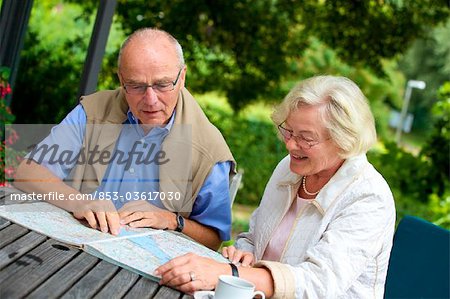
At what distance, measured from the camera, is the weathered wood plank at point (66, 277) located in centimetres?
163

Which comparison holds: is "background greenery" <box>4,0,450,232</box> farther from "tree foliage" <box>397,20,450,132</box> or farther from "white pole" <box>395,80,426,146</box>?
"tree foliage" <box>397,20,450,132</box>

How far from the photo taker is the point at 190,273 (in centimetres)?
181

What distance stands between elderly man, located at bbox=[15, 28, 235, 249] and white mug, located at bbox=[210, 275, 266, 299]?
674 mm

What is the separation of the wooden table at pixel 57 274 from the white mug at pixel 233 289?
144mm

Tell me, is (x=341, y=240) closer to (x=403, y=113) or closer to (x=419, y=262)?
(x=419, y=262)

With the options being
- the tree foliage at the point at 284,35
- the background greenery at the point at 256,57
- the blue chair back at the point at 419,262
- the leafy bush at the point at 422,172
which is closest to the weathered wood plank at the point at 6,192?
the blue chair back at the point at 419,262

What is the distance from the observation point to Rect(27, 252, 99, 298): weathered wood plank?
1627mm

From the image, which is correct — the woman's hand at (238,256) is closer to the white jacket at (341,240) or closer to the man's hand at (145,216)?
the white jacket at (341,240)

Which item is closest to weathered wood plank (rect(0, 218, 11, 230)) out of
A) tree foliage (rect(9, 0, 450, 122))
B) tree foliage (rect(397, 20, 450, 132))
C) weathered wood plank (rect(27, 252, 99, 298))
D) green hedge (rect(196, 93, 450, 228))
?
weathered wood plank (rect(27, 252, 99, 298))

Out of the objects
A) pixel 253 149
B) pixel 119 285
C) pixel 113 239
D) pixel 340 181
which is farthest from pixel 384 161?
pixel 119 285

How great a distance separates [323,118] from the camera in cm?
204

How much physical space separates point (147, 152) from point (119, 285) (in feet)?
2.77

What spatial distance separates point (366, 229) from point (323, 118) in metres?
0.32

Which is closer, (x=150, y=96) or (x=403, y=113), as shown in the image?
(x=150, y=96)
